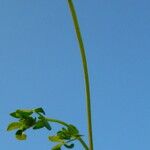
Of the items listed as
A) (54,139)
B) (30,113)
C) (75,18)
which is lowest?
(54,139)

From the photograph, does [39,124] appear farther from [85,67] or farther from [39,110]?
[85,67]

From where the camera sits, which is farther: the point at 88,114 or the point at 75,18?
the point at 75,18

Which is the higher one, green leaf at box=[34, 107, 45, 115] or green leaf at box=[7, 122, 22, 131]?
green leaf at box=[34, 107, 45, 115]

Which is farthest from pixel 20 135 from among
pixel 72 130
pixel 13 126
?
pixel 72 130

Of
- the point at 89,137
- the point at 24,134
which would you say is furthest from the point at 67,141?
the point at 89,137

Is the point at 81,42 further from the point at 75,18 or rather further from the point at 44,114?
the point at 44,114

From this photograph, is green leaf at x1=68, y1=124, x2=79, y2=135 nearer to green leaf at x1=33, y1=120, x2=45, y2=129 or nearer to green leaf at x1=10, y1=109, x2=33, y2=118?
green leaf at x1=33, y1=120, x2=45, y2=129

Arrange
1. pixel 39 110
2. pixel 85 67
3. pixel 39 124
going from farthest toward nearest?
pixel 39 110 < pixel 39 124 < pixel 85 67

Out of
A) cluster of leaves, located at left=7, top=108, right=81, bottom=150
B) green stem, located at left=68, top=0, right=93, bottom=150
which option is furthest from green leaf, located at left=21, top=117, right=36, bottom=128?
green stem, located at left=68, top=0, right=93, bottom=150
